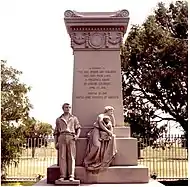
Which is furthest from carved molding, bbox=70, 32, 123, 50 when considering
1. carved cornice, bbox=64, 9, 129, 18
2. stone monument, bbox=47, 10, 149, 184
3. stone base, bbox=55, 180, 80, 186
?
stone base, bbox=55, 180, 80, 186

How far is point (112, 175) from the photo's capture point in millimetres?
4590

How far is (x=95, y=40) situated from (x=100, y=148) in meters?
1.51

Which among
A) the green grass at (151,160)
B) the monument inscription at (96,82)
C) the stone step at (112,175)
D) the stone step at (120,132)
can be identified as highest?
the monument inscription at (96,82)

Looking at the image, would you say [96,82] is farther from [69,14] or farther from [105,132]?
[69,14]

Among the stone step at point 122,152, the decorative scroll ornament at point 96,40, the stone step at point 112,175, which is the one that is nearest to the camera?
the stone step at point 112,175

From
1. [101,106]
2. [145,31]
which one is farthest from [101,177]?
[145,31]

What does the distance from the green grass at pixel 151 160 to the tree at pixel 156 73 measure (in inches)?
23.5

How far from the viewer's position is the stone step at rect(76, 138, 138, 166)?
15.6 ft

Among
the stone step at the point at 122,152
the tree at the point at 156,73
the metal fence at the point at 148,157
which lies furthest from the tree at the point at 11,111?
the stone step at the point at 122,152

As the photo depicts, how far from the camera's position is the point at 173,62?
10.1 m

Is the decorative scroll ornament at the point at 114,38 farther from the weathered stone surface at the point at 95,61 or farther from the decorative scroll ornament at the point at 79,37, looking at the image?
the decorative scroll ornament at the point at 79,37

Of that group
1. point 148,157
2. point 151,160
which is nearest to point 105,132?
point 148,157

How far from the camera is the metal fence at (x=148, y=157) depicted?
31.9 ft

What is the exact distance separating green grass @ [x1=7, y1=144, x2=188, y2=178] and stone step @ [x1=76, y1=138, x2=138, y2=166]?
504 centimetres
